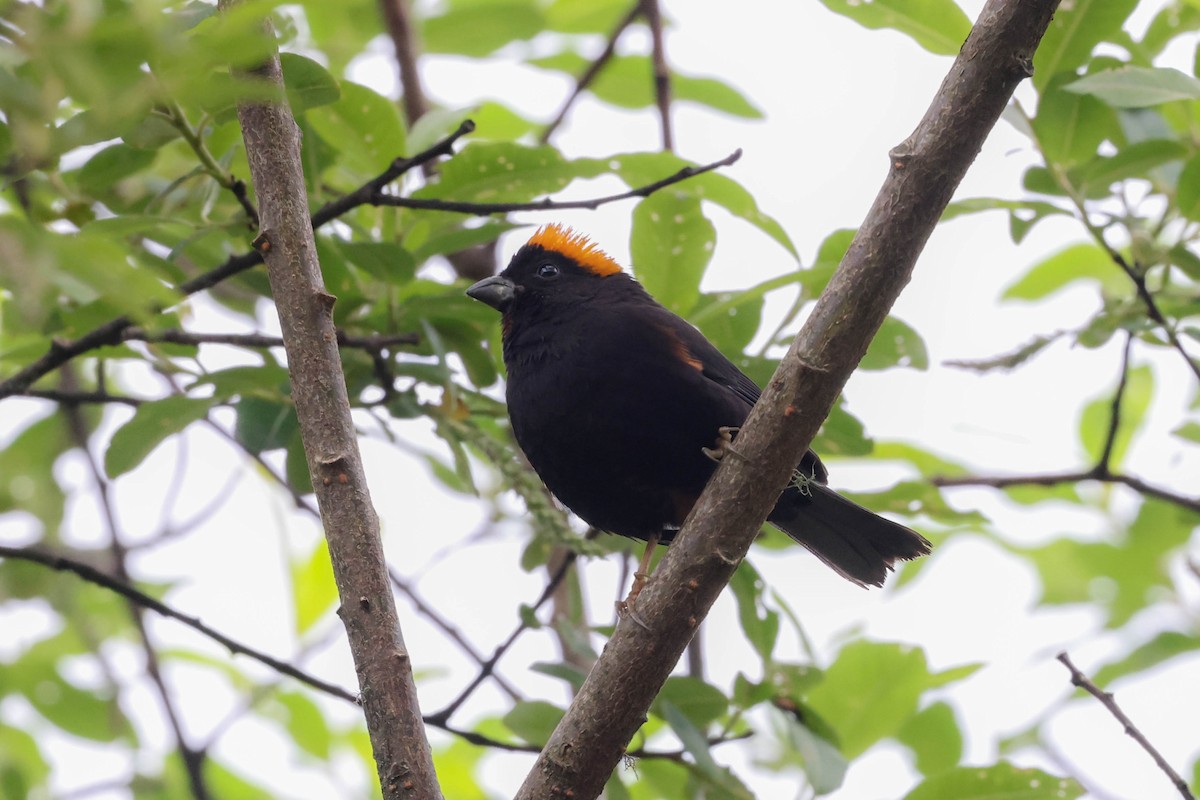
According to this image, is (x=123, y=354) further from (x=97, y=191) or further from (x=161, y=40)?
(x=161, y=40)

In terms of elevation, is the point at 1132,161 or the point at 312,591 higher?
the point at 1132,161

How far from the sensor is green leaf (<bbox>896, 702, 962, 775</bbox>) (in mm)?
4301

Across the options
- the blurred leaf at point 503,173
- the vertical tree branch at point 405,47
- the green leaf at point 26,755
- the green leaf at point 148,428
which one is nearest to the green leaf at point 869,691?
the blurred leaf at point 503,173

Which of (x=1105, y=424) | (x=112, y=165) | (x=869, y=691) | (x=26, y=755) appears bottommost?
(x=26, y=755)

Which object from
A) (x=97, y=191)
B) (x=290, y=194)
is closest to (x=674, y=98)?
(x=97, y=191)

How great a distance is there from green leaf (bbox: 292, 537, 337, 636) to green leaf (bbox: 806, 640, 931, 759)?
7.75ft

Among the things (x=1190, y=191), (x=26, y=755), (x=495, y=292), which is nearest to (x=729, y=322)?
(x=495, y=292)

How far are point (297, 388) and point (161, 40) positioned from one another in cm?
137

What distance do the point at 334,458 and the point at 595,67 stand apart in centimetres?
304

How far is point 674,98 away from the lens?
5125mm

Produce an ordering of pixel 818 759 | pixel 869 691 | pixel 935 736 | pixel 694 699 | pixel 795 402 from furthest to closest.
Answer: pixel 935 736 → pixel 869 691 → pixel 694 699 → pixel 818 759 → pixel 795 402

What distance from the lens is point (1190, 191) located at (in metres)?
3.68

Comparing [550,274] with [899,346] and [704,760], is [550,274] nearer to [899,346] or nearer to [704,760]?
[899,346]

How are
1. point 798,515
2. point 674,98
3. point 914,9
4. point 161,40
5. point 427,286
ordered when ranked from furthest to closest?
point 674,98
point 798,515
point 427,286
point 914,9
point 161,40
